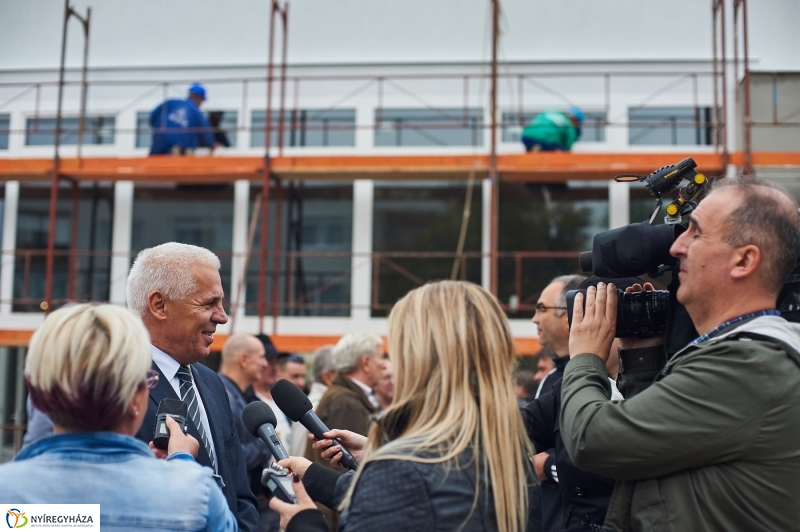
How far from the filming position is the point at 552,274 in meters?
11.1

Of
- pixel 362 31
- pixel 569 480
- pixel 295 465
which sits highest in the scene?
pixel 362 31

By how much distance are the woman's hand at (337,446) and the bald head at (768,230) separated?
4.06 ft

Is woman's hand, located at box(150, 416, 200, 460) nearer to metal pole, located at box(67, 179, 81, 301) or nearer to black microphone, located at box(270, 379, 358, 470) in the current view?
black microphone, located at box(270, 379, 358, 470)

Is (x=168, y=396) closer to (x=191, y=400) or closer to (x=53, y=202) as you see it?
(x=191, y=400)

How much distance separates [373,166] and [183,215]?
10.0ft

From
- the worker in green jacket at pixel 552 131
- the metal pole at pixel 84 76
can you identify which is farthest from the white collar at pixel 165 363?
the metal pole at pixel 84 76

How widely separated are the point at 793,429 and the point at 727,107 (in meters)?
10.4

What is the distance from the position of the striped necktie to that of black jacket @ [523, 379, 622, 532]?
114 cm

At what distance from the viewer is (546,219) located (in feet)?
37.1

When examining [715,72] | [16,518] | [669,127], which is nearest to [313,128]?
[669,127]

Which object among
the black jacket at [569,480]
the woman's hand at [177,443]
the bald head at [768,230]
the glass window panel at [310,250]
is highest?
the glass window panel at [310,250]

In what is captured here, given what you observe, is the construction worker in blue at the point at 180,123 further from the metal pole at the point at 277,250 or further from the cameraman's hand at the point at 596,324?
the cameraman's hand at the point at 596,324

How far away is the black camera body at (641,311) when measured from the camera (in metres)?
2.31

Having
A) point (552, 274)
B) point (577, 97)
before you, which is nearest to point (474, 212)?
point (552, 274)
